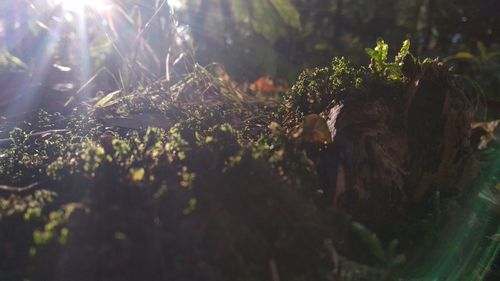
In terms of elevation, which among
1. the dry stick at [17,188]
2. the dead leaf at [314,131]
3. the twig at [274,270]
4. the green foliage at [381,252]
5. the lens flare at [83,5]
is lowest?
the dry stick at [17,188]

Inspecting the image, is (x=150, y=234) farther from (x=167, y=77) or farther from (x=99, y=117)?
(x=167, y=77)

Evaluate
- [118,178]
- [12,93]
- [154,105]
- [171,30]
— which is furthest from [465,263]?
[12,93]

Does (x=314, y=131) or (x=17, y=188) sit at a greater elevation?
(x=314, y=131)

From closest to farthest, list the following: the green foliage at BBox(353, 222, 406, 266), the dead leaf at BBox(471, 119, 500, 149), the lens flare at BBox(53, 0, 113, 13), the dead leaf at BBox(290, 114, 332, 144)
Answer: the green foliage at BBox(353, 222, 406, 266) < the dead leaf at BBox(290, 114, 332, 144) < the dead leaf at BBox(471, 119, 500, 149) < the lens flare at BBox(53, 0, 113, 13)

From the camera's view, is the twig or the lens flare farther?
the lens flare

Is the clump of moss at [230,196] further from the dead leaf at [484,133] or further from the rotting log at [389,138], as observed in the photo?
the dead leaf at [484,133]

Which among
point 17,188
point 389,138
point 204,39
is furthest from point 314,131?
point 204,39

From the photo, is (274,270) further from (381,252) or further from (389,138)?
(389,138)

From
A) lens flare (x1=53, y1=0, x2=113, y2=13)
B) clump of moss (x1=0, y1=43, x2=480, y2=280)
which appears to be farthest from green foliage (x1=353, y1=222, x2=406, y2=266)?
lens flare (x1=53, y1=0, x2=113, y2=13)

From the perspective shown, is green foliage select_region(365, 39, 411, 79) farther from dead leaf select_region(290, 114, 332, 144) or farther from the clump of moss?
dead leaf select_region(290, 114, 332, 144)

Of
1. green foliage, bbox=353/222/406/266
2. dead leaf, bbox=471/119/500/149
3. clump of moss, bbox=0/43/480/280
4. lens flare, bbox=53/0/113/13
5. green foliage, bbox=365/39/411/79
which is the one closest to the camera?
clump of moss, bbox=0/43/480/280

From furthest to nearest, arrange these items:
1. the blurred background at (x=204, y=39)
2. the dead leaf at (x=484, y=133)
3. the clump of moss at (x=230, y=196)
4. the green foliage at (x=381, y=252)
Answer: the blurred background at (x=204, y=39) < the dead leaf at (x=484, y=133) < the green foliage at (x=381, y=252) < the clump of moss at (x=230, y=196)

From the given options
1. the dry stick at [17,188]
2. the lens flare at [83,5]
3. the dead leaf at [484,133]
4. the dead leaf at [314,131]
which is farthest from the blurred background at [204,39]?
the dead leaf at [314,131]
